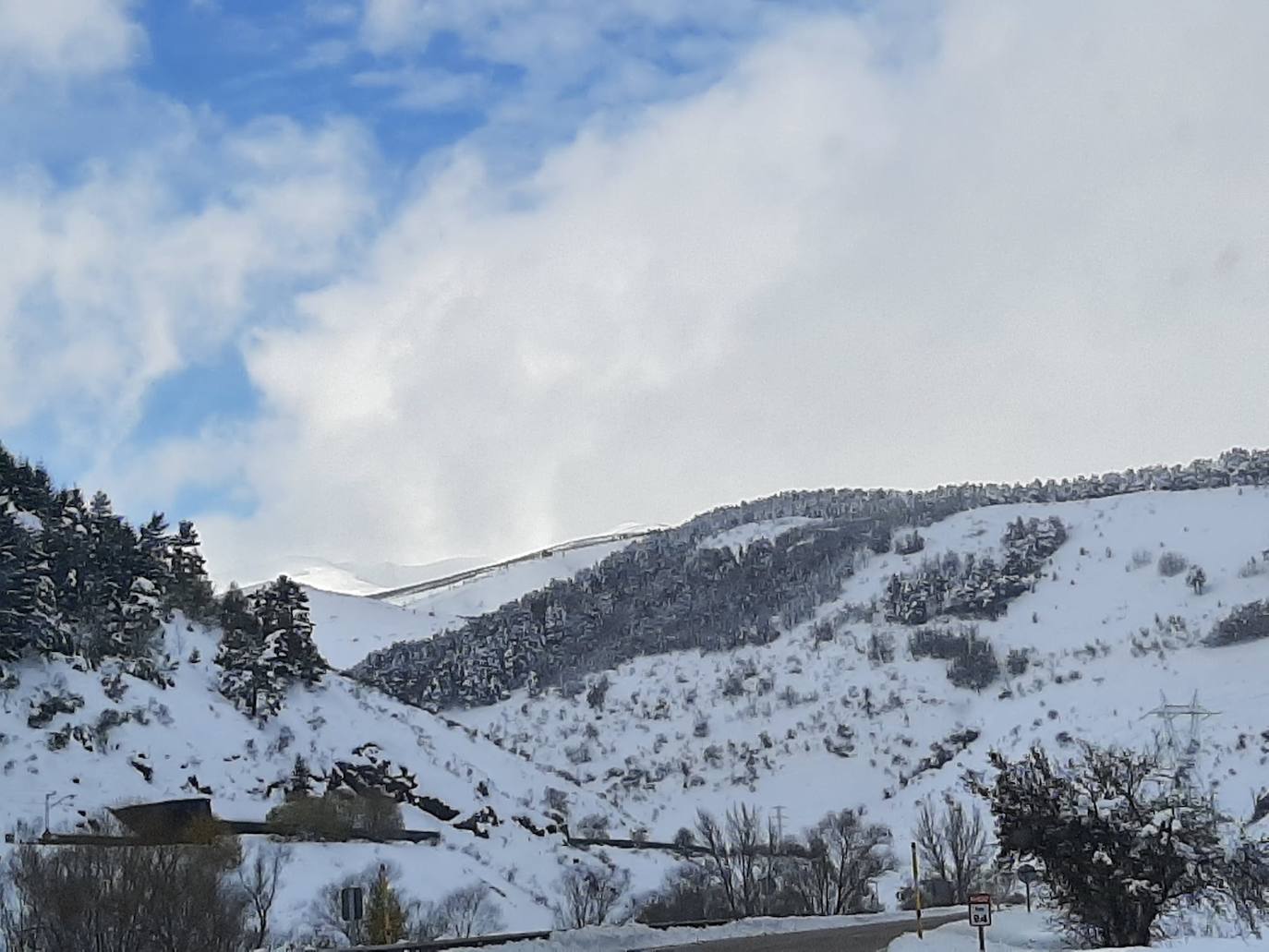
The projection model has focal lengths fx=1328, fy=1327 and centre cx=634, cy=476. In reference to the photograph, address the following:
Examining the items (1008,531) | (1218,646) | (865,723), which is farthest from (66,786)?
(1008,531)

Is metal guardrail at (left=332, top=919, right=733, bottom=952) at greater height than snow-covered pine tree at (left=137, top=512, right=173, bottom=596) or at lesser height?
lesser

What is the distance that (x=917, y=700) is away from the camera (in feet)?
400

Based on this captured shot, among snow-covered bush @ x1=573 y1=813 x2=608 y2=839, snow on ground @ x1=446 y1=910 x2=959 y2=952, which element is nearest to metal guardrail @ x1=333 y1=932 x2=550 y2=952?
snow on ground @ x1=446 y1=910 x2=959 y2=952

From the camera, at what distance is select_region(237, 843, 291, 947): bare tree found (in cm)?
3972

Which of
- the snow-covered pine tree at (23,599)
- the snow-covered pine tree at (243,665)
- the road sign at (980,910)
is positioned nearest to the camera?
the road sign at (980,910)

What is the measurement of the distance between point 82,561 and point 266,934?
30153 mm

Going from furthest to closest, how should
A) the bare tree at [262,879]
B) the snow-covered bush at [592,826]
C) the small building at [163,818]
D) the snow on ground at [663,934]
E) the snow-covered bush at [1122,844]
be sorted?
1. the snow-covered bush at [592,826]
2. the small building at [163,818]
3. the bare tree at [262,879]
4. the snow on ground at [663,934]
5. the snow-covered bush at [1122,844]

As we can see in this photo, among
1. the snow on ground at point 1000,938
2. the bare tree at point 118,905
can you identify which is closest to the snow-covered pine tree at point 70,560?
the bare tree at point 118,905

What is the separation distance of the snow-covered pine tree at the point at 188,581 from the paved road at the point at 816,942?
144ft

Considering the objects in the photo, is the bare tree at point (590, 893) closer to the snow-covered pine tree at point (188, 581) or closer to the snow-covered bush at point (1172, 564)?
the snow-covered pine tree at point (188, 581)

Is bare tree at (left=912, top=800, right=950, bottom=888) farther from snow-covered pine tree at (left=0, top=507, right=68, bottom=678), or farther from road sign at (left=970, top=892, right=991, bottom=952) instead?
road sign at (left=970, top=892, right=991, bottom=952)

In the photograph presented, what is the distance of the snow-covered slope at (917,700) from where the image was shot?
98812 mm

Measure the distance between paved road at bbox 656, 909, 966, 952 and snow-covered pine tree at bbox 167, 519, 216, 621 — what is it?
44031 mm

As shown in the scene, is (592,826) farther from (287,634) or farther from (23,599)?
(23,599)
